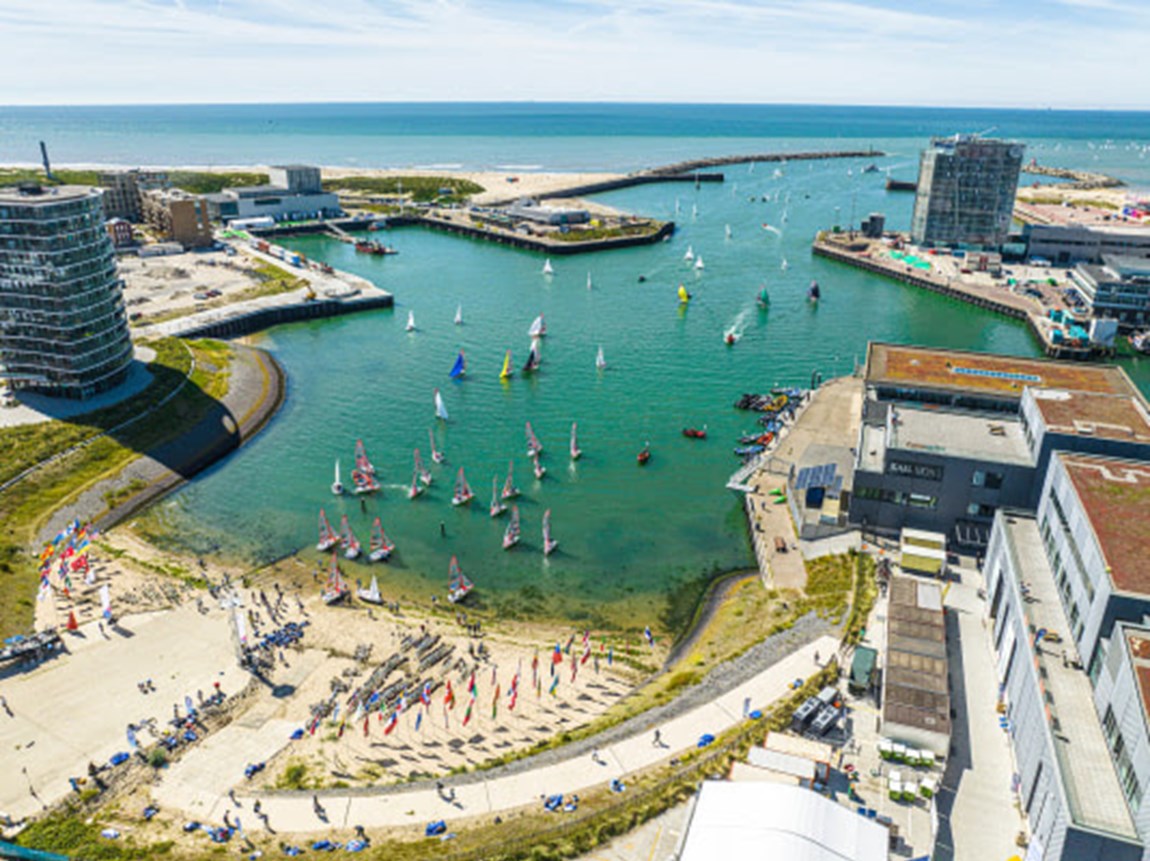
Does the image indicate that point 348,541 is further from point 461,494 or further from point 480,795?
point 480,795

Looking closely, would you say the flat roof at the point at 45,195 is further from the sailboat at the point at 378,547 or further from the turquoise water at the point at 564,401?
the sailboat at the point at 378,547

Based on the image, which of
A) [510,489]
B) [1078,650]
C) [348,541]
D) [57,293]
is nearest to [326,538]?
[348,541]

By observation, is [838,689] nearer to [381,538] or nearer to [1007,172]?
[381,538]

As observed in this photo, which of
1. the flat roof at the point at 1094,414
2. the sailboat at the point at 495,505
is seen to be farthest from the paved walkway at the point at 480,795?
the flat roof at the point at 1094,414

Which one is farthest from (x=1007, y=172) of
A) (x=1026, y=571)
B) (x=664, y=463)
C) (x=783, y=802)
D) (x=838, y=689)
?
(x=783, y=802)

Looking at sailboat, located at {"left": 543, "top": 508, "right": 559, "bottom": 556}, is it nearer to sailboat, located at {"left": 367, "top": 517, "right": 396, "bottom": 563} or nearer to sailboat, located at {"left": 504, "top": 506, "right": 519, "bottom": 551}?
sailboat, located at {"left": 504, "top": 506, "right": 519, "bottom": 551}

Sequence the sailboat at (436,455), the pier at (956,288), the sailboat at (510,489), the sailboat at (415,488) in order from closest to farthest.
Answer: the sailboat at (510,489), the sailboat at (415,488), the sailboat at (436,455), the pier at (956,288)
